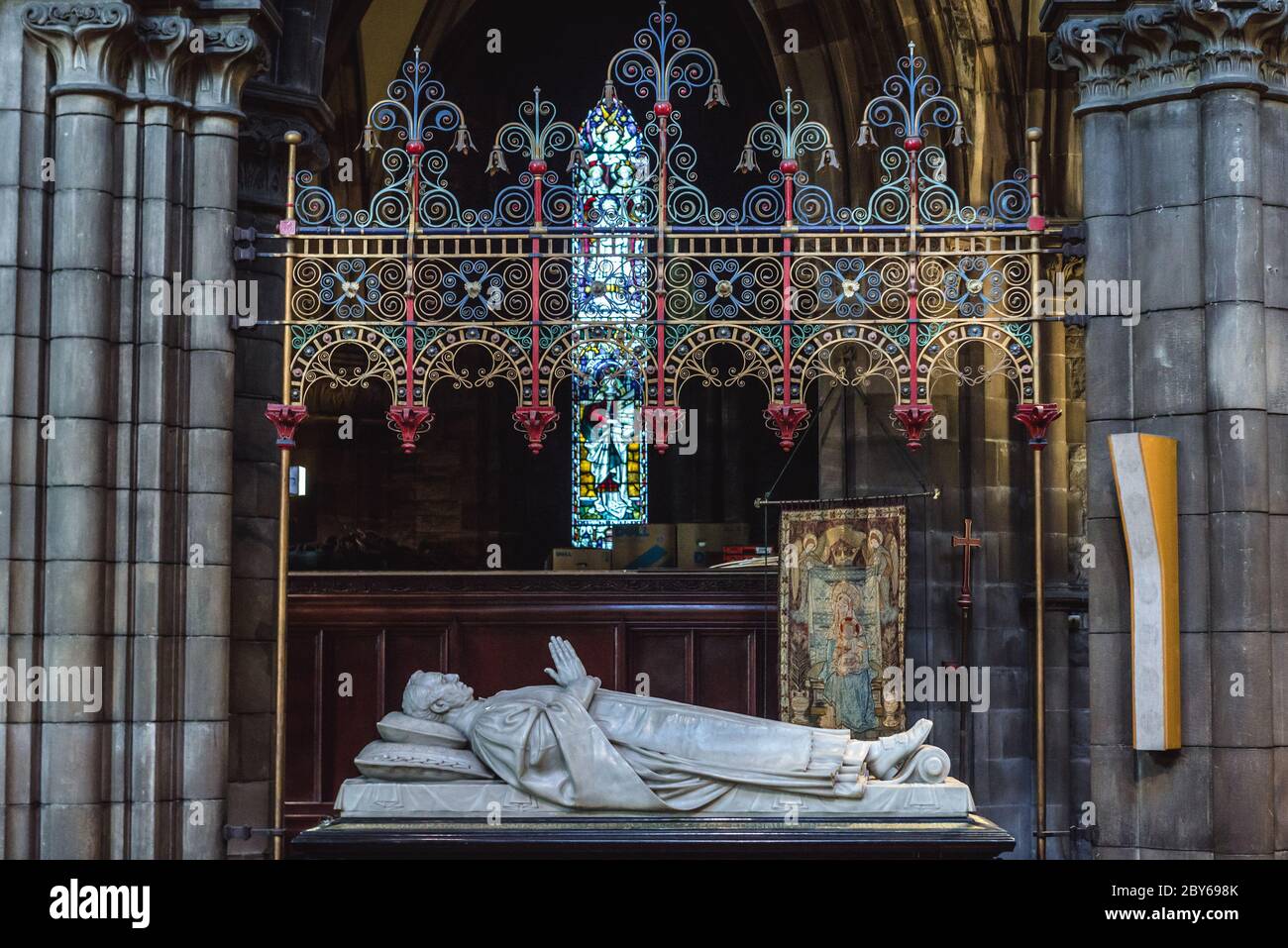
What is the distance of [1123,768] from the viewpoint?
26.5ft

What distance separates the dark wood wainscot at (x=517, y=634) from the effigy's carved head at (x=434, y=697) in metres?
3.26

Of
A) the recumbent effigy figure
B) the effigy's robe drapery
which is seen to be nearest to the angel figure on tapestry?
the recumbent effigy figure

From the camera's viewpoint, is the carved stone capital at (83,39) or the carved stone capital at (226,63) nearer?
the carved stone capital at (83,39)

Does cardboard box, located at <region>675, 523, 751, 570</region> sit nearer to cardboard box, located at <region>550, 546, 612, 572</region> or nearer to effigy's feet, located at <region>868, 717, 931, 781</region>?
cardboard box, located at <region>550, 546, 612, 572</region>

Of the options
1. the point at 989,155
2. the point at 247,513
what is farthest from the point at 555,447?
the point at 247,513

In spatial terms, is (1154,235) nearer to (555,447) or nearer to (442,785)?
(442,785)

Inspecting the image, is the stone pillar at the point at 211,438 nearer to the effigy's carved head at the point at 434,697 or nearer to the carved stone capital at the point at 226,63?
the carved stone capital at the point at 226,63

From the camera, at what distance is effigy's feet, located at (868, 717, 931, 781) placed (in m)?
8.24

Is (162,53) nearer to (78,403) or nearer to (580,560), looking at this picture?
(78,403)

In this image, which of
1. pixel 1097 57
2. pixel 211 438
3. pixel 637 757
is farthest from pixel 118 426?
pixel 1097 57

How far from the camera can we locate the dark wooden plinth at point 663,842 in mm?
7855

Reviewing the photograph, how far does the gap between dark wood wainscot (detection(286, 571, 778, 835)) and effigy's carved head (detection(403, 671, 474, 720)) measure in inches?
128

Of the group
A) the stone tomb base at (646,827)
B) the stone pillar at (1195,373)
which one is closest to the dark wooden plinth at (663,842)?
the stone tomb base at (646,827)

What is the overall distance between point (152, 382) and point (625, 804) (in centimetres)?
306
